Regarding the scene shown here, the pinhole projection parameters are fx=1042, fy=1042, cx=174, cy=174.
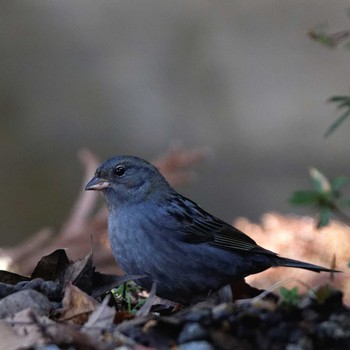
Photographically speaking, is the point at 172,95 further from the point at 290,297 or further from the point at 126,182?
the point at 290,297

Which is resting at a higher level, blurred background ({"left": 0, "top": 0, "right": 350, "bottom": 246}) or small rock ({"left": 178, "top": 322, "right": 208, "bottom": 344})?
blurred background ({"left": 0, "top": 0, "right": 350, "bottom": 246})

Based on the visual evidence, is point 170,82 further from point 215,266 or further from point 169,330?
Answer: point 169,330

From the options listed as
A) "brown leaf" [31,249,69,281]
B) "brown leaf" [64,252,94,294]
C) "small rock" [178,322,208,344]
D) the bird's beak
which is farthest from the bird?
"small rock" [178,322,208,344]

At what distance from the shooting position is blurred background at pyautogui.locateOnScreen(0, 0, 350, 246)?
1040 centimetres

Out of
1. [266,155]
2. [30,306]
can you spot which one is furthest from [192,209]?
[266,155]

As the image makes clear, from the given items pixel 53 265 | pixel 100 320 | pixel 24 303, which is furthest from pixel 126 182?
pixel 100 320

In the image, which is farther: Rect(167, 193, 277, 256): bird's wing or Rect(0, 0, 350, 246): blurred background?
Rect(0, 0, 350, 246): blurred background

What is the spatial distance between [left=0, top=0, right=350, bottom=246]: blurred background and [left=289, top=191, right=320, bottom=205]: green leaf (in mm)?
6464

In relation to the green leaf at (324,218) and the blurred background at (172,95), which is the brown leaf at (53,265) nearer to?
the green leaf at (324,218)

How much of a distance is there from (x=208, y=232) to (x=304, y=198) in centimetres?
169

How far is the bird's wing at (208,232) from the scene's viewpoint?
A: 514cm

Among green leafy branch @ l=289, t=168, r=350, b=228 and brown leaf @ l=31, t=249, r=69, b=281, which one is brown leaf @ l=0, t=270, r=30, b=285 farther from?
green leafy branch @ l=289, t=168, r=350, b=228

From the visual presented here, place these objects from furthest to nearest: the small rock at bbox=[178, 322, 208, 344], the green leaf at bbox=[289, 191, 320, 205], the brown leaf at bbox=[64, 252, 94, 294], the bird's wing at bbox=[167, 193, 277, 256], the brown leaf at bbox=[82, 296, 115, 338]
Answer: the bird's wing at bbox=[167, 193, 277, 256]
the brown leaf at bbox=[64, 252, 94, 294]
the green leaf at bbox=[289, 191, 320, 205]
the brown leaf at bbox=[82, 296, 115, 338]
the small rock at bbox=[178, 322, 208, 344]

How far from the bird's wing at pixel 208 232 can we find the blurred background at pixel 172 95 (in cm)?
484
